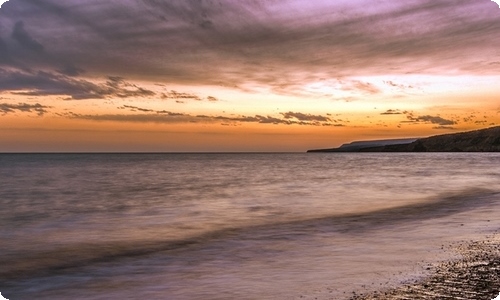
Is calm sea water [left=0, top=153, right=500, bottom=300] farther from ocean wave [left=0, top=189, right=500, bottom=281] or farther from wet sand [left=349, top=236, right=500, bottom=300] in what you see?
wet sand [left=349, top=236, right=500, bottom=300]

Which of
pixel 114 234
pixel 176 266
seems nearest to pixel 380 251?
pixel 176 266

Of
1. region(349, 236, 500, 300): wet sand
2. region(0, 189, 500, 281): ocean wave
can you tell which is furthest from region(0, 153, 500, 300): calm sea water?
region(349, 236, 500, 300): wet sand

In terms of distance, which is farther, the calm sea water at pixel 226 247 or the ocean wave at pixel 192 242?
the ocean wave at pixel 192 242

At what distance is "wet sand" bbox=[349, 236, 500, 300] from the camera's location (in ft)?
18.5

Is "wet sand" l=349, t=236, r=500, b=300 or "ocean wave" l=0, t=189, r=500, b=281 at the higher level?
"wet sand" l=349, t=236, r=500, b=300

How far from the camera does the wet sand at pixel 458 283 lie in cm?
565

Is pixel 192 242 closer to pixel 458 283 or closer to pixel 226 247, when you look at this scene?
pixel 226 247

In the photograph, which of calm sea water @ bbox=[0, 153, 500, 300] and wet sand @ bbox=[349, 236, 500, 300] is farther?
calm sea water @ bbox=[0, 153, 500, 300]

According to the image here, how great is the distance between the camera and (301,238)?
11195 millimetres

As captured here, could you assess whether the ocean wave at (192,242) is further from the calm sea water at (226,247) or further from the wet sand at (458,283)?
the wet sand at (458,283)

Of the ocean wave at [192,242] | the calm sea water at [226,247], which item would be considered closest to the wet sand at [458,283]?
the calm sea water at [226,247]

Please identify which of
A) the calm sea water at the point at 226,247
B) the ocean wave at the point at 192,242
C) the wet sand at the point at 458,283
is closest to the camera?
the wet sand at the point at 458,283

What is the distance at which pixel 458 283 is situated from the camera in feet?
20.1

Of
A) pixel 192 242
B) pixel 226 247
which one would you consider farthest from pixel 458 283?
pixel 192 242
